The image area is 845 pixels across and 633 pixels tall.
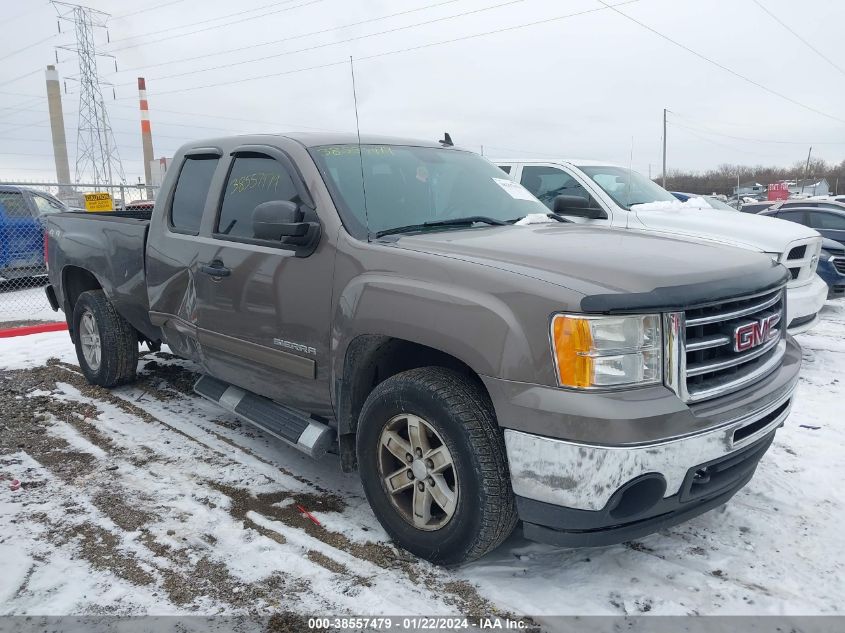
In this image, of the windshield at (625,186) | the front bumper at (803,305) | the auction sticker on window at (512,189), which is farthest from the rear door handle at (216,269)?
the front bumper at (803,305)

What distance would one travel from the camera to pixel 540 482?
2.35 metres

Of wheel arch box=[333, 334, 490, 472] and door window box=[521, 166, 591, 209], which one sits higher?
door window box=[521, 166, 591, 209]

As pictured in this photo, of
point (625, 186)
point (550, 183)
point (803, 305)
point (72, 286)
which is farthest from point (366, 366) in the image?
point (625, 186)

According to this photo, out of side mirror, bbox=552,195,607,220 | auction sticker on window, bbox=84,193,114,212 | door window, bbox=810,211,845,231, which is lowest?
door window, bbox=810,211,845,231

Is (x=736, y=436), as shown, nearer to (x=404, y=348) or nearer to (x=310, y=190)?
(x=404, y=348)

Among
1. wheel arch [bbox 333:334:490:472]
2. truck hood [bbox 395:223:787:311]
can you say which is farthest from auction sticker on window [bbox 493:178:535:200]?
wheel arch [bbox 333:334:490:472]

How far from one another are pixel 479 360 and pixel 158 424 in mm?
3143

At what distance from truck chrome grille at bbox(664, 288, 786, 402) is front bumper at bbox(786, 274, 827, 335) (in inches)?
139

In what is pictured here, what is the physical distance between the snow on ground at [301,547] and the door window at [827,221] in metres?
7.84

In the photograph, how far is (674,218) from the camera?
21.8 ft

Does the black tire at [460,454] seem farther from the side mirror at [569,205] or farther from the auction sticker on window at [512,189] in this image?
the side mirror at [569,205]

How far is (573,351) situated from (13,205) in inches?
480

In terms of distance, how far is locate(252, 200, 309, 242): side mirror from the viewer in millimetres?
3047

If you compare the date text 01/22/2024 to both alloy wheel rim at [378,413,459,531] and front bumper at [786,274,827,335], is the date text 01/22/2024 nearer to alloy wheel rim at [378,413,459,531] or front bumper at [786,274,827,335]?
alloy wheel rim at [378,413,459,531]
